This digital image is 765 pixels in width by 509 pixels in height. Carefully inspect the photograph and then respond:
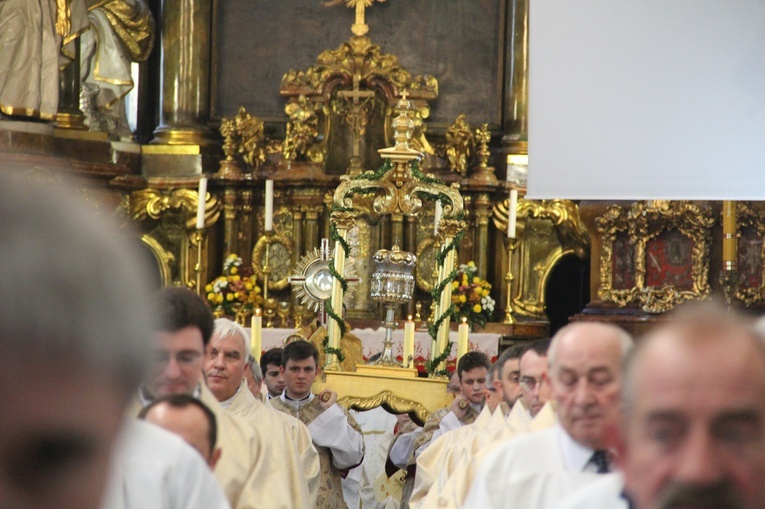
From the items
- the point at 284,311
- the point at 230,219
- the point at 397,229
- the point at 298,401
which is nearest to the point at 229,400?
the point at 298,401

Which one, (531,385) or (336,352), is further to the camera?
(336,352)

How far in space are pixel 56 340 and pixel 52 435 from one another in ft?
0.19

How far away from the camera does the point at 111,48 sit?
13.9 m

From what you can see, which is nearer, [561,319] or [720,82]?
[720,82]

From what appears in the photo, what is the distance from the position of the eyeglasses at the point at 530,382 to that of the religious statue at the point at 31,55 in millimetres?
8162

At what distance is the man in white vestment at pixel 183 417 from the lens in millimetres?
2686

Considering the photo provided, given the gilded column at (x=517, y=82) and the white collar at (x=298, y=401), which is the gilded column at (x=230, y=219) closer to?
the gilded column at (x=517, y=82)

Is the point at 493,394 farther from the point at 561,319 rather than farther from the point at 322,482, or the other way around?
the point at 561,319

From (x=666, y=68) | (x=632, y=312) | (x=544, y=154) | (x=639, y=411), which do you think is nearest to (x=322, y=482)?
(x=544, y=154)

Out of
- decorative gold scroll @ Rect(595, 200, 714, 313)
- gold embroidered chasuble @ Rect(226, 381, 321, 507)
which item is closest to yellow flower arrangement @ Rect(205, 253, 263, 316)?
decorative gold scroll @ Rect(595, 200, 714, 313)

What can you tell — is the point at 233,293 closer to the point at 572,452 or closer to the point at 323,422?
the point at 323,422

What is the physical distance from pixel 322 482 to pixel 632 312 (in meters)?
4.85

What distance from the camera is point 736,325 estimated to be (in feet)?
5.39

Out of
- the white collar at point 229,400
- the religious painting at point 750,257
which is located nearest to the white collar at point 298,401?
the white collar at point 229,400
